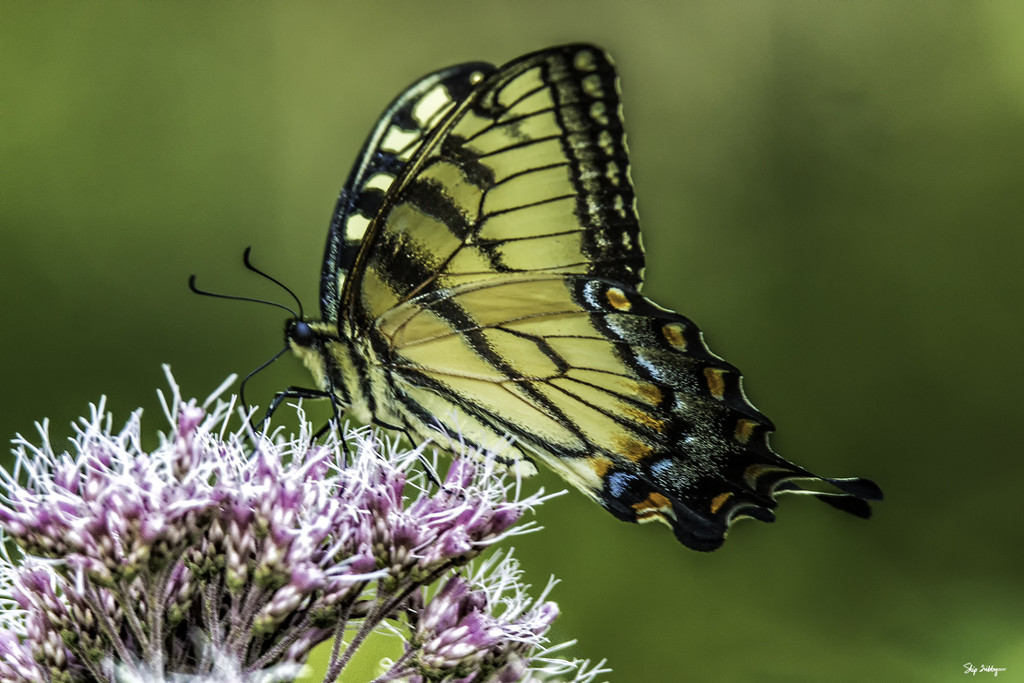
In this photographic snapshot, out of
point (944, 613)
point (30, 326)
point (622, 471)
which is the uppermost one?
point (30, 326)

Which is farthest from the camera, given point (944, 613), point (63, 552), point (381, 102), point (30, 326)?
point (381, 102)

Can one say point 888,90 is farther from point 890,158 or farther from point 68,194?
point 68,194

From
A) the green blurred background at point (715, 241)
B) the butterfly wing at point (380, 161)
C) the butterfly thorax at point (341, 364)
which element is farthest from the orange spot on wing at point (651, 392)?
the green blurred background at point (715, 241)

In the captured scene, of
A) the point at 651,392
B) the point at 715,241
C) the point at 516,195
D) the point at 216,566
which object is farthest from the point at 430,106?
the point at 715,241

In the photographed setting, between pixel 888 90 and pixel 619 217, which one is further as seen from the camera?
pixel 888 90

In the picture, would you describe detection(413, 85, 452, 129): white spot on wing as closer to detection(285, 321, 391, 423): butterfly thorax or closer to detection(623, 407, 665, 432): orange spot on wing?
detection(285, 321, 391, 423): butterfly thorax

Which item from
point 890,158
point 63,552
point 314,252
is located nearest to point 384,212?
point 63,552
